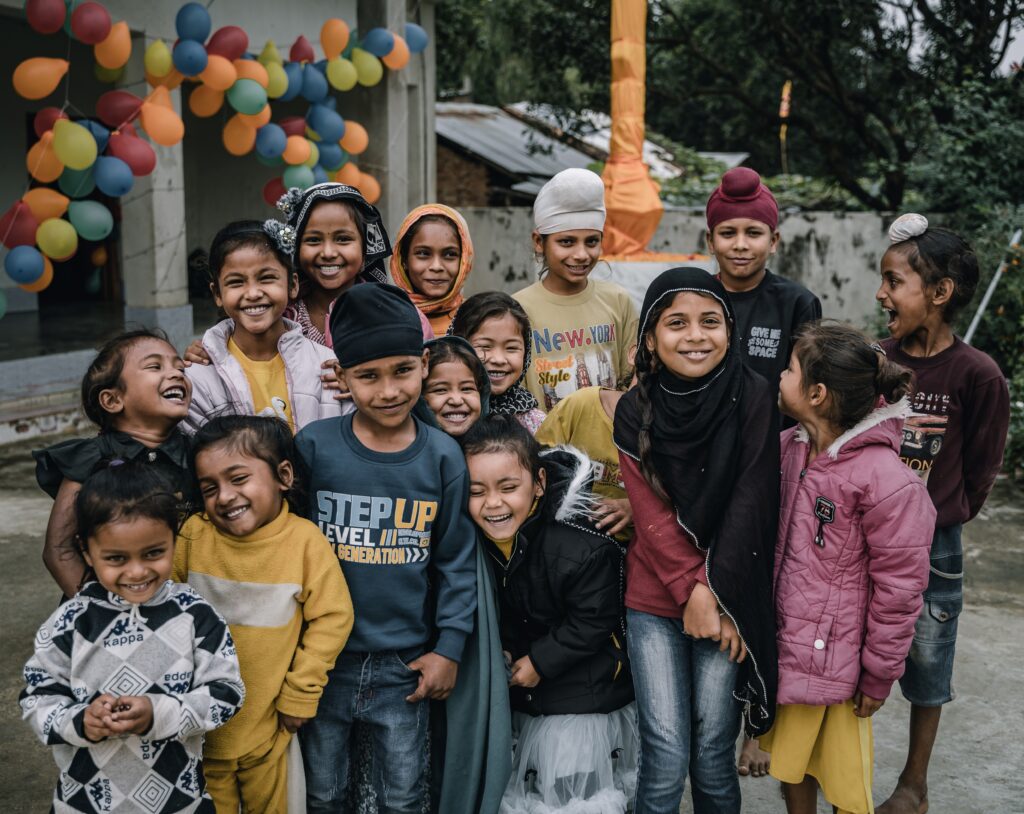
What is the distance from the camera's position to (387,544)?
2145mm

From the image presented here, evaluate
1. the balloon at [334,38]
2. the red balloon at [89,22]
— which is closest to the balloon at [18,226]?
the red balloon at [89,22]

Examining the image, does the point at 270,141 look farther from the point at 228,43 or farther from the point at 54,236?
the point at 54,236

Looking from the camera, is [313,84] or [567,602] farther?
[313,84]

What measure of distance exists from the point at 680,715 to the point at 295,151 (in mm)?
6477

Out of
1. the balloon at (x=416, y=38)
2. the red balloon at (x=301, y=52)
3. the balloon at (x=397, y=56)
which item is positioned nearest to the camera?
the red balloon at (x=301, y=52)

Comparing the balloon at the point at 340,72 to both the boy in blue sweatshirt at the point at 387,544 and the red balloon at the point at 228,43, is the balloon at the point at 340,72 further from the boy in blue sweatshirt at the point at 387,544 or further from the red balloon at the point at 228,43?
the boy in blue sweatshirt at the point at 387,544

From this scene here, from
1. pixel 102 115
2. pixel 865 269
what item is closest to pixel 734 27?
pixel 865 269

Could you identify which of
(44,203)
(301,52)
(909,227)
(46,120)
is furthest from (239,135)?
(909,227)

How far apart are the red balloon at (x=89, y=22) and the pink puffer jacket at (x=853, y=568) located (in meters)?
5.91

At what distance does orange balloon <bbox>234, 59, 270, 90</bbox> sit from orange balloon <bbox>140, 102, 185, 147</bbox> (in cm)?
65

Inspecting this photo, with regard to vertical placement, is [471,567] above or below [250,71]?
below

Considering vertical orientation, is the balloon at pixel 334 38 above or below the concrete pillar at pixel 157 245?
above

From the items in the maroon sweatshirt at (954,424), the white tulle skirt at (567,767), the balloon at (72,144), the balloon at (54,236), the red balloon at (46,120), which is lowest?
the white tulle skirt at (567,767)

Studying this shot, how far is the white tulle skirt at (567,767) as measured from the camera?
2.25m
